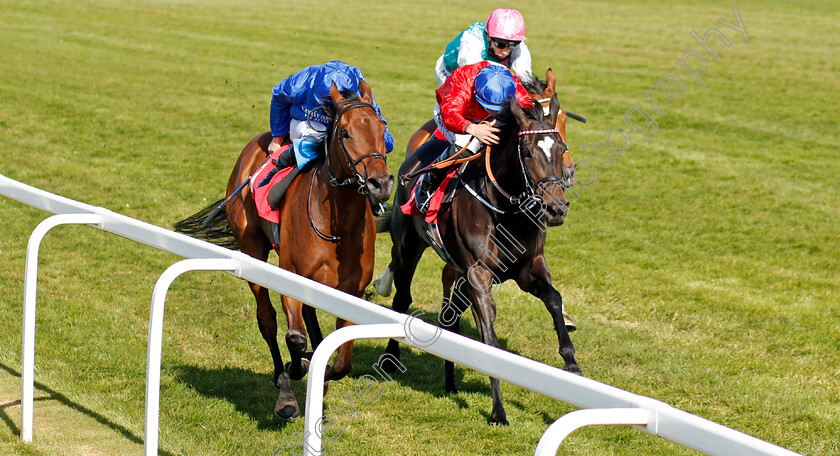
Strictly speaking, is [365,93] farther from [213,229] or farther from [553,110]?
[213,229]

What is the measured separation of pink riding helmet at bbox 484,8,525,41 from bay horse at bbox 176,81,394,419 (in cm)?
129

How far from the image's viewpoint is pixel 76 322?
6.27m

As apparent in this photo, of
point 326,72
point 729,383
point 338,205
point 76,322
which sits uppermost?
point 326,72

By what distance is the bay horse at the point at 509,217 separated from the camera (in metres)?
4.53

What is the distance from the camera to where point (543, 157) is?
452 centimetres

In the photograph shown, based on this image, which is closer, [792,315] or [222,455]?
[222,455]

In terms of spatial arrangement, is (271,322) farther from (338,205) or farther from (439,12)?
(439,12)

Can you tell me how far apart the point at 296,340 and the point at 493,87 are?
179cm

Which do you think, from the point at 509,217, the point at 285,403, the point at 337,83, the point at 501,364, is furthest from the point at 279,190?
the point at 501,364

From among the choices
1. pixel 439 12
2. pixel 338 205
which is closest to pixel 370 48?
pixel 439 12

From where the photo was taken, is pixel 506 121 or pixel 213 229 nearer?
pixel 506 121

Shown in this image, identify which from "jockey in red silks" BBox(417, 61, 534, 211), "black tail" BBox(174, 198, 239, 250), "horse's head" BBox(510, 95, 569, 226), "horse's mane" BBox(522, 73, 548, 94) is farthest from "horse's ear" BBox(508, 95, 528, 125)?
"black tail" BBox(174, 198, 239, 250)

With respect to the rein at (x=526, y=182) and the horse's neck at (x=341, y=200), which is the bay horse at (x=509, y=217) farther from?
the horse's neck at (x=341, y=200)

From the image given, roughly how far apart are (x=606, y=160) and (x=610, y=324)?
238 inches
